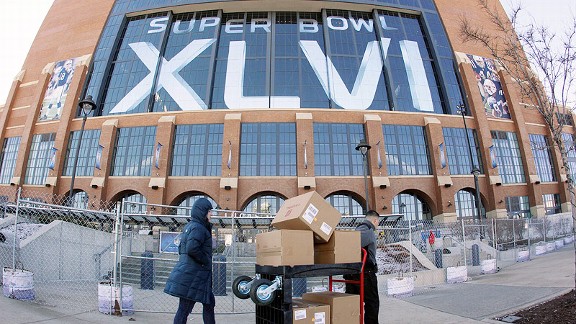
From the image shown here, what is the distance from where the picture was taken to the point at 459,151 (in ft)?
127

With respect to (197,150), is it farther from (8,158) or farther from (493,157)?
(493,157)

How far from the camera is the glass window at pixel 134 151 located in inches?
1435

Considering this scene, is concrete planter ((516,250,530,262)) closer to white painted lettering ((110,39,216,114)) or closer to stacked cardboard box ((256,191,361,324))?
stacked cardboard box ((256,191,361,324))

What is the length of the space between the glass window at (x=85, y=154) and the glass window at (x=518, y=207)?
42099mm

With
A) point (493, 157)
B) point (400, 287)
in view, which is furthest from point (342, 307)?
point (493, 157)

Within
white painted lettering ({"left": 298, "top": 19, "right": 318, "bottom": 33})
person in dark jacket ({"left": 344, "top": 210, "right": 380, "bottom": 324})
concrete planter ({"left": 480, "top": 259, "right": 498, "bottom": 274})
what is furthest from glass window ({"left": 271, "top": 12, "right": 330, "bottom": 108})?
person in dark jacket ({"left": 344, "top": 210, "right": 380, "bottom": 324})

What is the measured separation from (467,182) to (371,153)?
10386mm

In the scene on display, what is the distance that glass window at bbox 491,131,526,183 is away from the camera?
40.2m

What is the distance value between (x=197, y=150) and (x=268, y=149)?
22.5 ft

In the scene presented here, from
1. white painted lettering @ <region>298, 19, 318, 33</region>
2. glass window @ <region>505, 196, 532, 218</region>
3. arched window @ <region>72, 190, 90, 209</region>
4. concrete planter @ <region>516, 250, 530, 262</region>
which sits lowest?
concrete planter @ <region>516, 250, 530, 262</region>

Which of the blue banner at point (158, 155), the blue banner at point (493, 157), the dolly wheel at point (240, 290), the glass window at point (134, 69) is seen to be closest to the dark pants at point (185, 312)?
the dolly wheel at point (240, 290)

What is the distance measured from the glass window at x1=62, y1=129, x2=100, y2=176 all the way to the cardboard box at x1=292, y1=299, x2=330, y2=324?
38.4 metres

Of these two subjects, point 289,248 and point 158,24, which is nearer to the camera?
point 289,248

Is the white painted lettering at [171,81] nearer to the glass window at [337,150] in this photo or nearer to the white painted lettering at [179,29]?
the white painted lettering at [179,29]
